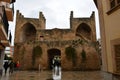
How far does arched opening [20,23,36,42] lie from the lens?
39075 mm

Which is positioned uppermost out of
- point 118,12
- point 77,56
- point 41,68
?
point 118,12

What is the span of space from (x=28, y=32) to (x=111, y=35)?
34863mm

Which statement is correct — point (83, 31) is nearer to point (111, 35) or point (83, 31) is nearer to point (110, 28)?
point (110, 28)

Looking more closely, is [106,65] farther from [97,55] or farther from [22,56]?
[22,56]

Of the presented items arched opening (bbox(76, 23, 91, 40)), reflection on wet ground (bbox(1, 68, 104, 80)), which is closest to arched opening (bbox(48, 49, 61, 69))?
reflection on wet ground (bbox(1, 68, 104, 80))

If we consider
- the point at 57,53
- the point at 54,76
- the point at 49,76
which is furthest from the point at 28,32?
the point at 54,76

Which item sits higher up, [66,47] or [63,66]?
[66,47]

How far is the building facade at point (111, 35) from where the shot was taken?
7023mm

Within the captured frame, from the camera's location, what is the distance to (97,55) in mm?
27547

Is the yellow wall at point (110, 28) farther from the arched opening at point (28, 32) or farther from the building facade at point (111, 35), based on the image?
the arched opening at point (28, 32)

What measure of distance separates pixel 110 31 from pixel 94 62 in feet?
66.0

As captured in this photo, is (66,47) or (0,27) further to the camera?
(66,47)

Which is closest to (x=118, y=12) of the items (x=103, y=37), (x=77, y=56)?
(x=103, y=37)

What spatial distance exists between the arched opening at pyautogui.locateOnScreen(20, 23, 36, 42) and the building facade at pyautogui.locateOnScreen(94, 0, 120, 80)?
3168 centimetres
